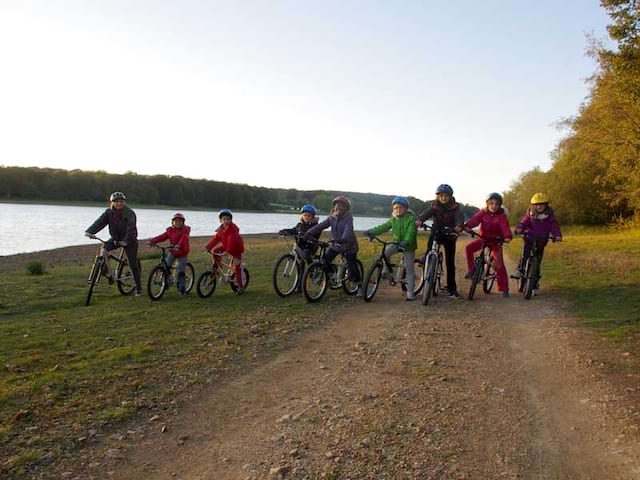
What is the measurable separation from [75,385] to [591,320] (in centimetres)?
725

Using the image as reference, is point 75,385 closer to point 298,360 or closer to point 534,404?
point 298,360

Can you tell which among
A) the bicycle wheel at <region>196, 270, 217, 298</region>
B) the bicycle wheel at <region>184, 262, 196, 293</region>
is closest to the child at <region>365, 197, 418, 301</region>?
the bicycle wheel at <region>196, 270, 217, 298</region>

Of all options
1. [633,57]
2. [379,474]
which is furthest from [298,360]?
[633,57]

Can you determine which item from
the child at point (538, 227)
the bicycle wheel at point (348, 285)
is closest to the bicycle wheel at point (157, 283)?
the bicycle wheel at point (348, 285)

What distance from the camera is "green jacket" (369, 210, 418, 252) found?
986cm

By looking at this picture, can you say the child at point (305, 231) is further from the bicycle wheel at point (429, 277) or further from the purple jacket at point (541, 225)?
the purple jacket at point (541, 225)

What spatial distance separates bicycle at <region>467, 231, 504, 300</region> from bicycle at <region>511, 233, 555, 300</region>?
60 centimetres

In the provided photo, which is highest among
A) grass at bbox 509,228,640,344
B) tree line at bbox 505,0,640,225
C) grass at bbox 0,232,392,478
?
tree line at bbox 505,0,640,225

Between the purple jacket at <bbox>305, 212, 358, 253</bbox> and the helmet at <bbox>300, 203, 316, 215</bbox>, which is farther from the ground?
the helmet at <bbox>300, 203, 316, 215</bbox>

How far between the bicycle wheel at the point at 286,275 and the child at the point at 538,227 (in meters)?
4.44

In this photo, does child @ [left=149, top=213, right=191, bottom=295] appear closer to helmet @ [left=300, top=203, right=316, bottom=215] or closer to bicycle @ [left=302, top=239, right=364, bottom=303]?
helmet @ [left=300, top=203, right=316, bottom=215]

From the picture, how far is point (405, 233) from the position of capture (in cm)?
992

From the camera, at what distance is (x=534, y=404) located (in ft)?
15.5

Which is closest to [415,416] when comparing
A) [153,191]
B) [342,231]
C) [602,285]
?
[342,231]
